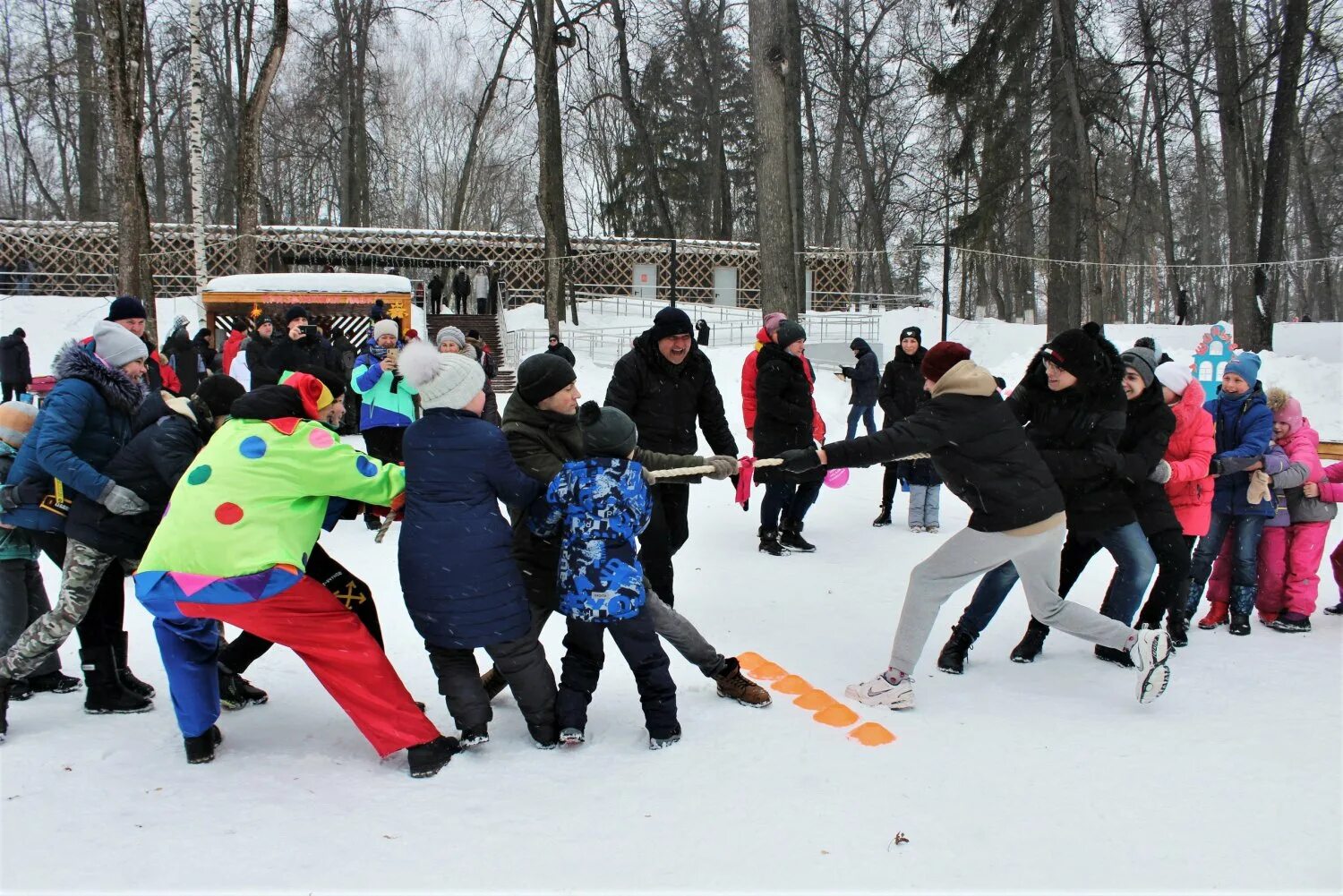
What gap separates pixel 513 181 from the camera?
1708 inches

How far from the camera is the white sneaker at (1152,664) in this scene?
4.05 m

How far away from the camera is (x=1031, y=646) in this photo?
4863mm

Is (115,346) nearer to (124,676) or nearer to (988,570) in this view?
(124,676)

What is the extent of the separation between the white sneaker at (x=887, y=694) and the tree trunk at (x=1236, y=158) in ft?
55.2

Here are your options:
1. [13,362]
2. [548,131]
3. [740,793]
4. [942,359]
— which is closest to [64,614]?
[740,793]

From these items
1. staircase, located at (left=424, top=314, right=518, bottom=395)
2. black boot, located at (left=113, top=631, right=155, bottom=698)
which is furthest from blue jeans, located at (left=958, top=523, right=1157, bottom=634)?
staircase, located at (left=424, top=314, right=518, bottom=395)

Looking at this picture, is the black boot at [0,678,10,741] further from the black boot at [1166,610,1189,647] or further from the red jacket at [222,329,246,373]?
the red jacket at [222,329,246,373]

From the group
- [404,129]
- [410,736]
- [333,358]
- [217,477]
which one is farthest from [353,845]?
[404,129]

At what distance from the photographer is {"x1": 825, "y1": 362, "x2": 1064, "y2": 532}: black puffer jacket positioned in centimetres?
403

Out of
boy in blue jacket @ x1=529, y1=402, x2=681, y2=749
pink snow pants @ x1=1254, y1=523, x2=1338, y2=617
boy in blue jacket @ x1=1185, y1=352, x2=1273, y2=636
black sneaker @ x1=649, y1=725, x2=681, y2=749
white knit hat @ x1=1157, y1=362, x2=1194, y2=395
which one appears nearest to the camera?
boy in blue jacket @ x1=529, y1=402, x2=681, y2=749

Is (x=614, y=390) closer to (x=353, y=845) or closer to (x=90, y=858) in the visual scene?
(x=353, y=845)

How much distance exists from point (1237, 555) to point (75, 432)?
5.89 metres

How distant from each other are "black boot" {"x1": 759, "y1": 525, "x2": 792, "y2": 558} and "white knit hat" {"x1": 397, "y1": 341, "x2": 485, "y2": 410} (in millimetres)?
4168

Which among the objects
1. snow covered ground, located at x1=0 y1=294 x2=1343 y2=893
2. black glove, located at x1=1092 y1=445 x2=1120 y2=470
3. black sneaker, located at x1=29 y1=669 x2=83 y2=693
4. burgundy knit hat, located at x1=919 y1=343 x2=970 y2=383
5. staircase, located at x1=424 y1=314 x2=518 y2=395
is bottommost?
snow covered ground, located at x1=0 y1=294 x2=1343 y2=893
